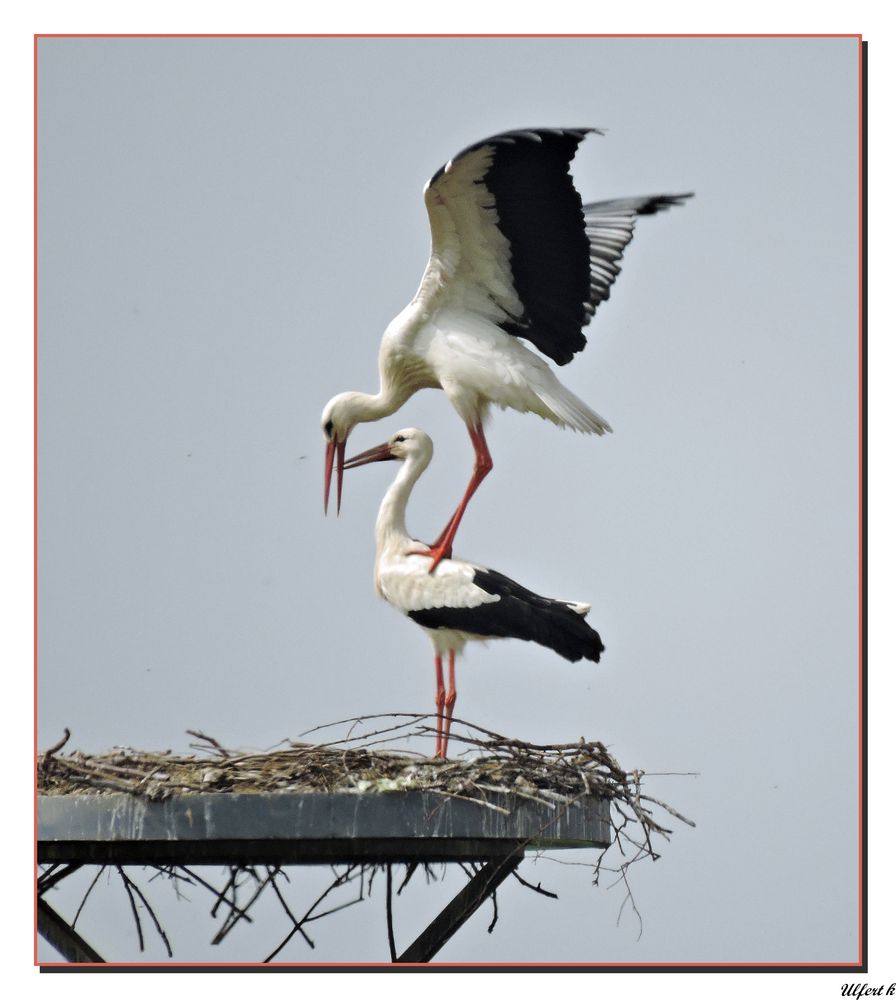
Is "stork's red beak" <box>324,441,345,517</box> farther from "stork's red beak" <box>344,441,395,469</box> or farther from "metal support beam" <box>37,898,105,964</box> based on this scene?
"metal support beam" <box>37,898,105,964</box>

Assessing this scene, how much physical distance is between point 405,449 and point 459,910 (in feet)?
8.12

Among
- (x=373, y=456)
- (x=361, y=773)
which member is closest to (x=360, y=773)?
(x=361, y=773)

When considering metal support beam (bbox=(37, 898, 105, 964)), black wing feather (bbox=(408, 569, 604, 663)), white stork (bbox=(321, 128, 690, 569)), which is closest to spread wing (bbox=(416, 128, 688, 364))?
white stork (bbox=(321, 128, 690, 569))

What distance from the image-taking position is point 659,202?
1010cm

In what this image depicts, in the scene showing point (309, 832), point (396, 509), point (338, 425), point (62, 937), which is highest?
point (338, 425)

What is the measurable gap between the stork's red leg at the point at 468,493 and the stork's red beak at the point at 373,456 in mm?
421

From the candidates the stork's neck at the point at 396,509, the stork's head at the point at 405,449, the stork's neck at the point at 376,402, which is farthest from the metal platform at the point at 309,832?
the stork's neck at the point at 376,402

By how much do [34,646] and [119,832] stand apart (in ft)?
3.46

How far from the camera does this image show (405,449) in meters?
8.38

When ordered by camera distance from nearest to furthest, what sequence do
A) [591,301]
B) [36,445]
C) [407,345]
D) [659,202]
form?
[36,445] → [407,345] → [591,301] → [659,202]

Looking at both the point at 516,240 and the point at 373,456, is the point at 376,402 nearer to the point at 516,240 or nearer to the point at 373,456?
the point at 373,456

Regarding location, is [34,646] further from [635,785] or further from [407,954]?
[635,785]

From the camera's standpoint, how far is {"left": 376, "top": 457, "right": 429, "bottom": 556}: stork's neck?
817 centimetres

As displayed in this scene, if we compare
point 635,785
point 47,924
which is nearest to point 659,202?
point 635,785
